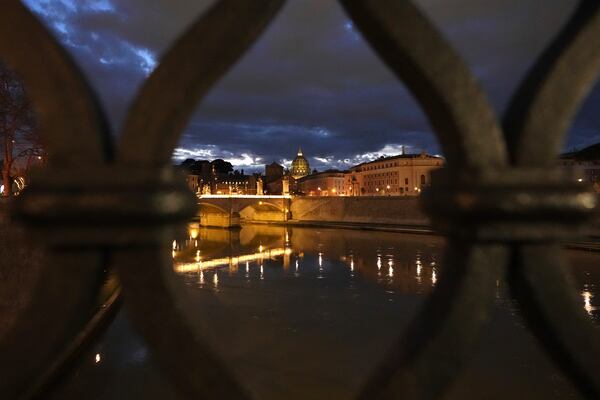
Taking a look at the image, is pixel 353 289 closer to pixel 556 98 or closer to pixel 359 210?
pixel 556 98

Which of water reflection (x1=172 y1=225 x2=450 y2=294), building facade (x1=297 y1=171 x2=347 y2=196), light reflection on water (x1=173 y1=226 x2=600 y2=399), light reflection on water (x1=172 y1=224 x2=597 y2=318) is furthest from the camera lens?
building facade (x1=297 y1=171 x2=347 y2=196)

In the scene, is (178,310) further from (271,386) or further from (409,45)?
(271,386)

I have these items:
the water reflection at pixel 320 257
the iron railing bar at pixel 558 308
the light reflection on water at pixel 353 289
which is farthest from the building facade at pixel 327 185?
the iron railing bar at pixel 558 308

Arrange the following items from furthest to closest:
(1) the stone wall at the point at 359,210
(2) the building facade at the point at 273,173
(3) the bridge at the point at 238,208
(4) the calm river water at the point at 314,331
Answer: (2) the building facade at the point at 273,173
(3) the bridge at the point at 238,208
(1) the stone wall at the point at 359,210
(4) the calm river water at the point at 314,331

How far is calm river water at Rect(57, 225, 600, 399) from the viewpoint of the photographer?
8.41 metres

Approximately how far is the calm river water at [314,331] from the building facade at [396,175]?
4322cm

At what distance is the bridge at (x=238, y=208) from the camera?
165 feet

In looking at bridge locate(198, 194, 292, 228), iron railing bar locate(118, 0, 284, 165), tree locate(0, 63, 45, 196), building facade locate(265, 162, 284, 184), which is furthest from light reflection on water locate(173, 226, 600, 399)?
building facade locate(265, 162, 284, 184)

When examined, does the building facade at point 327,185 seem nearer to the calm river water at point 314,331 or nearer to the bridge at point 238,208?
the bridge at point 238,208

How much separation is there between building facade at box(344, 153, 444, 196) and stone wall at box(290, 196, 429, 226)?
15319 mm

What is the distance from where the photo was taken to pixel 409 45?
831 millimetres

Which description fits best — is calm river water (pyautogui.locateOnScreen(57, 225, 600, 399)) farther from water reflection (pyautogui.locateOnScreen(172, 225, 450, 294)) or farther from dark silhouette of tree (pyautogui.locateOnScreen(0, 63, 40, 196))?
dark silhouette of tree (pyautogui.locateOnScreen(0, 63, 40, 196))

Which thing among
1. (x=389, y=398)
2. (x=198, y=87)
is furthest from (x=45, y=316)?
(x=389, y=398)

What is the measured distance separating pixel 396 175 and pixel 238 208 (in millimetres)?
31308
